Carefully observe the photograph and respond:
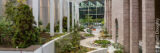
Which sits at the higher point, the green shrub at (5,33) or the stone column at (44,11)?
the stone column at (44,11)

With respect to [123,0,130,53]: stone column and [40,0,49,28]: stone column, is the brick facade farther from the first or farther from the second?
[40,0,49,28]: stone column

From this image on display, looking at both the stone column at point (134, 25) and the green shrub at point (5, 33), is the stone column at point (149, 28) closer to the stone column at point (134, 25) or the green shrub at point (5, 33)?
the stone column at point (134, 25)

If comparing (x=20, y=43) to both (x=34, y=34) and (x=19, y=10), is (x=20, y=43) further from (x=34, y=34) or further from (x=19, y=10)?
(x=19, y=10)

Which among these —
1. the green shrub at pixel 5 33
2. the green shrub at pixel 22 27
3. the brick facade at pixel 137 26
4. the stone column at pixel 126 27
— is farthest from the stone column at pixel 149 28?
the green shrub at pixel 5 33

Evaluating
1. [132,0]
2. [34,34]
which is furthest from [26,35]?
[132,0]

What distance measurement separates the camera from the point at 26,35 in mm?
6809

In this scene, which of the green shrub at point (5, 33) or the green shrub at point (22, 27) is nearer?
the green shrub at point (22, 27)

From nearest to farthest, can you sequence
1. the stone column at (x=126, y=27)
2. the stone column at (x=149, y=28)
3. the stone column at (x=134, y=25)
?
the stone column at (x=149, y=28), the stone column at (x=134, y=25), the stone column at (x=126, y=27)

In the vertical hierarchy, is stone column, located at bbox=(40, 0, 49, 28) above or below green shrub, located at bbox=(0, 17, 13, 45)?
above

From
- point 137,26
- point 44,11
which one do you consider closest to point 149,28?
point 137,26

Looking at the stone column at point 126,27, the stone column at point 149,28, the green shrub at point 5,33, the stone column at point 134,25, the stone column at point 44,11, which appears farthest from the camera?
the stone column at point 44,11

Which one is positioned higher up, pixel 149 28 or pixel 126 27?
pixel 149 28

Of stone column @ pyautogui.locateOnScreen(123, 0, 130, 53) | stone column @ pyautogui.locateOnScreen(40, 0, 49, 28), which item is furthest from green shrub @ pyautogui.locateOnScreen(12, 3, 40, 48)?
stone column @ pyautogui.locateOnScreen(40, 0, 49, 28)

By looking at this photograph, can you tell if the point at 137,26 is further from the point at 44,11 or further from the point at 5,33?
the point at 44,11
